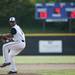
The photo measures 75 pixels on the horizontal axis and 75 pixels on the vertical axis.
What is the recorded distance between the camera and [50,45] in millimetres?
22578

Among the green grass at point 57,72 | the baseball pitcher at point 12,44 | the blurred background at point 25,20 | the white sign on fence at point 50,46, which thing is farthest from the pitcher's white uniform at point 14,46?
the blurred background at point 25,20

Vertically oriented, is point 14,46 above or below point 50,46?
above

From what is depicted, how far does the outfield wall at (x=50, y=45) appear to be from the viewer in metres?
22.4

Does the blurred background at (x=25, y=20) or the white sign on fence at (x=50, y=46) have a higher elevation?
the blurred background at (x=25, y=20)

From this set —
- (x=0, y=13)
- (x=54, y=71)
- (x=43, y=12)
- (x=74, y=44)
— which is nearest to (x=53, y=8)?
(x=43, y=12)

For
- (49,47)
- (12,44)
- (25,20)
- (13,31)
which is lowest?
(49,47)

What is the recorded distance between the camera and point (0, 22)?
31.5 metres

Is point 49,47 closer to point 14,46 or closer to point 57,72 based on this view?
point 57,72

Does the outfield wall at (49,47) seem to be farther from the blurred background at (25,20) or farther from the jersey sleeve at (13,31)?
the jersey sleeve at (13,31)

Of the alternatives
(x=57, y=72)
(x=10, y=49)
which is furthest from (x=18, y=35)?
(x=57, y=72)

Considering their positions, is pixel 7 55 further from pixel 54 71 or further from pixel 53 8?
pixel 53 8

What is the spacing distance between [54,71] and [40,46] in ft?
26.3

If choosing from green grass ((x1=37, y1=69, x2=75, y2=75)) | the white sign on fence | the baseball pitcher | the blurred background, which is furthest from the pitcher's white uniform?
the blurred background

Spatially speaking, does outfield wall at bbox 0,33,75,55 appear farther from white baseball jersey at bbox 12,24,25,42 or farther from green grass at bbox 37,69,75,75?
white baseball jersey at bbox 12,24,25,42
